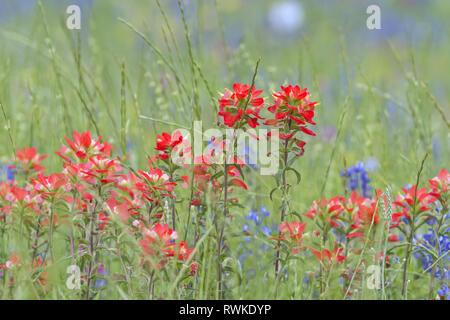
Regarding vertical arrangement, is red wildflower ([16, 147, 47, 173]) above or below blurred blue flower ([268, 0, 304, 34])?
below

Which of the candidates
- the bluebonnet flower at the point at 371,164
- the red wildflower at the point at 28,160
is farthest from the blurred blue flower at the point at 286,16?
the red wildflower at the point at 28,160

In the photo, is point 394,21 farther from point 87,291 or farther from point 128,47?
point 87,291

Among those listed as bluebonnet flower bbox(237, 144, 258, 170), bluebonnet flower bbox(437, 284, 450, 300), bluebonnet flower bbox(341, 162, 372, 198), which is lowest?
bluebonnet flower bbox(437, 284, 450, 300)

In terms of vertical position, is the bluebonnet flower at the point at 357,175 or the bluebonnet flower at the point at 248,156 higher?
the bluebonnet flower at the point at 248,156

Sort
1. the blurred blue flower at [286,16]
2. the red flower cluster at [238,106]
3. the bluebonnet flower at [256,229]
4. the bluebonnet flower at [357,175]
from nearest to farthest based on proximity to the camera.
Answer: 1. the red flower cluster at [238,106]
2. the bluebonnet flower at [256,229]
3. the bluebonnet flower at [357,175]
4. the blurred blue flower at [286,16]

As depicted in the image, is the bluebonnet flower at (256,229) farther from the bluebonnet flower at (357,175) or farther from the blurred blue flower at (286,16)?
the blurred blue flower at (286,16)

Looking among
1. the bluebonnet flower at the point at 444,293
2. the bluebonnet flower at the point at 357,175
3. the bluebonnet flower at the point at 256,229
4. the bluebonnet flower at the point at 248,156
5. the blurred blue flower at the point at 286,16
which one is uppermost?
the blurred blue flower at the point at 286,16

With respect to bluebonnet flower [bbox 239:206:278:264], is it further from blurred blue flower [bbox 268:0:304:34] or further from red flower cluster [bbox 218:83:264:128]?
blurred blue flower [bbox 268:0:304:34]

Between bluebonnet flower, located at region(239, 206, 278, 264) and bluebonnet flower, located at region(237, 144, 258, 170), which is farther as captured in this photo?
bluebonnet flower, located at region(239, 206, 278, 264)

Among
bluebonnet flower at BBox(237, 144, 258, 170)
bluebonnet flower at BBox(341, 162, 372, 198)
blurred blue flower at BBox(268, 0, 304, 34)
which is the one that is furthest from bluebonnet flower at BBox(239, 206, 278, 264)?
blurred blue flower at BBox(268, 0, 304, 34)

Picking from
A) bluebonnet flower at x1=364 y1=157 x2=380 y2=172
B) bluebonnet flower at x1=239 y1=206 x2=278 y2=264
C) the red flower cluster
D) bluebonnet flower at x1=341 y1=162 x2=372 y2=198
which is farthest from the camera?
bluebonnet flower at x1=364 y1=157 x2=380 y2=172

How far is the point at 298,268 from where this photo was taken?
1.62 metres

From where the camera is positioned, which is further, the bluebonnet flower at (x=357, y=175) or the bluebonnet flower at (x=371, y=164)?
the bluebonnet flower at (x=371, y=164)
